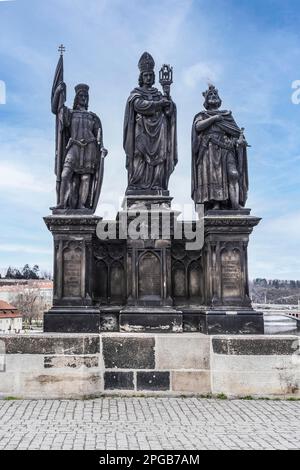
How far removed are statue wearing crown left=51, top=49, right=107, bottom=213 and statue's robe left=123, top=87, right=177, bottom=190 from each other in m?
0.67

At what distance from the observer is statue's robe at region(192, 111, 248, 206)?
10414 mm

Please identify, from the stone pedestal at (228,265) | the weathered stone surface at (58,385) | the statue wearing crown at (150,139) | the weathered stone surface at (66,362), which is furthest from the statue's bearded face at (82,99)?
the weathered stone surface at (58,385)

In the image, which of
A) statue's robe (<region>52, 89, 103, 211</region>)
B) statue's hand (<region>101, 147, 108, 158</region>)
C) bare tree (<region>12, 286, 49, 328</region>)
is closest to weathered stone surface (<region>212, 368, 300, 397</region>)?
statue's robe (<region>52, 89, 103, 211</region>)

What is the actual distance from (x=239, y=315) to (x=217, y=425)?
10.1ft

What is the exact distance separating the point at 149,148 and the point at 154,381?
4755 millimetres

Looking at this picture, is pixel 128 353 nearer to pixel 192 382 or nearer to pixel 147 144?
pixel 192 382

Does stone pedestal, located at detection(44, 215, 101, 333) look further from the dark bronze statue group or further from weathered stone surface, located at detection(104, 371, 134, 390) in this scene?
weathered stone surface, located at detection(104, 371, 134, 390)

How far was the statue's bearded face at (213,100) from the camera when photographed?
36.0 ft

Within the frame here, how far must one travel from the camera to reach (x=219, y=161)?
1052 centimetres

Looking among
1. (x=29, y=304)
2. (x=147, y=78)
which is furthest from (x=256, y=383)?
(x=29, y=304)

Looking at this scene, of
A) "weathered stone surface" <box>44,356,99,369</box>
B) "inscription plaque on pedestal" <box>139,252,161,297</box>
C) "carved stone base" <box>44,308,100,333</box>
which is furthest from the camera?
"inscription plaque on pedestal" <box>139,252,161,297</box>

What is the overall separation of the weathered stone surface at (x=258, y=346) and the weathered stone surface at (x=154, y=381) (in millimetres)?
1010

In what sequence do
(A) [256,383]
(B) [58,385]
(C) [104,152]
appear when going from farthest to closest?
(C) [104,152] < (A) [256,383] < (B) [58,385]
